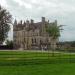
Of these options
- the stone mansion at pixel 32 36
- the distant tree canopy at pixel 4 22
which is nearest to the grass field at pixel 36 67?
the distant tree canopy at pixel 4 22

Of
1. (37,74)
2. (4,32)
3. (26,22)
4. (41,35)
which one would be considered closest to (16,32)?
(26,22)

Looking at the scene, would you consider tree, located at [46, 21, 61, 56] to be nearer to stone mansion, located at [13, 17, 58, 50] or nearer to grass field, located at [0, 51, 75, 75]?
stone mansion, located at [13, 17, 58, 50]

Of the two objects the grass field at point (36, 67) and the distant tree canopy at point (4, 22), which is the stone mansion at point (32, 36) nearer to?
the distant tree canopy at point (4, 22)

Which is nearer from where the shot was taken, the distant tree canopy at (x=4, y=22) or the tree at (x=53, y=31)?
the distant tree canopy at (x=4, y=22)

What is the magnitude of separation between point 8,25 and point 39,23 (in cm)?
6249

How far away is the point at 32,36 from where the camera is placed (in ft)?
431

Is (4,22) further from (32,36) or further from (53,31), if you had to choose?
(32,36)

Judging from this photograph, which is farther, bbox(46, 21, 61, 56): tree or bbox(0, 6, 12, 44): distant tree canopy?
bbox(46, 21, 61, 56): tree

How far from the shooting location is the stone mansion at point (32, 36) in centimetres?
12562

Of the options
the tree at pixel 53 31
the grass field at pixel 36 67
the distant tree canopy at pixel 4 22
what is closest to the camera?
the grass field at pixel 36 67

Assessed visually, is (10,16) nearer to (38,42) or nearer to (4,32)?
(4,32)

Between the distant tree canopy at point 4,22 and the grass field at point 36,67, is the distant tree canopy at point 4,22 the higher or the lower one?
the higher one

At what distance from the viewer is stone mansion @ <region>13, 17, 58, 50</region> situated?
125625 mm

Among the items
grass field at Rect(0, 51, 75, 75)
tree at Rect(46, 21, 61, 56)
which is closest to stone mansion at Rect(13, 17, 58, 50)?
tree at Rect(46, 21, 61, 56)
